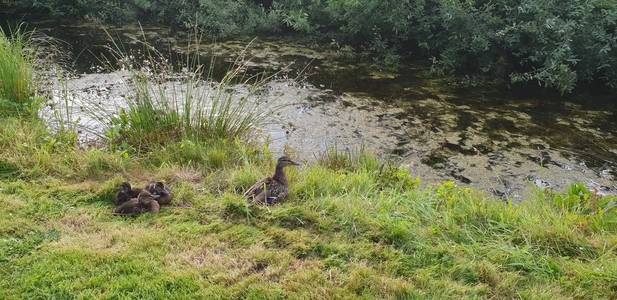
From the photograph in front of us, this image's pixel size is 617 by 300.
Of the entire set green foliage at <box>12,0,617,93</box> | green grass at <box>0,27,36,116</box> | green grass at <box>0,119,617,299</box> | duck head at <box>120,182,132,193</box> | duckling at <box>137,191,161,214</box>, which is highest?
green foliage at <box>12,0,617,93</box>

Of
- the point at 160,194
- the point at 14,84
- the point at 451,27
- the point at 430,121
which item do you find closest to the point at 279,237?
the point at 160,194

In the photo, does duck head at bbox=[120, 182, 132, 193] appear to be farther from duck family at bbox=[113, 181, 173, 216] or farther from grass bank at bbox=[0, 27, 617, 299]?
grass bank at bbox=[0, 27, 617, 299]

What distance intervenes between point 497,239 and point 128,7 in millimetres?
10634

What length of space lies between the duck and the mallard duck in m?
0.70

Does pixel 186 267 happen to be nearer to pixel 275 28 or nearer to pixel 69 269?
pixel 69 269

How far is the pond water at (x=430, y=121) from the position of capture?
582cm

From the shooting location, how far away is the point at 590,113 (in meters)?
7.79

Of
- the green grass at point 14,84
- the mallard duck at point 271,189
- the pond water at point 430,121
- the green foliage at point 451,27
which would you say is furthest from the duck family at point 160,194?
the green foliage at point 451,27

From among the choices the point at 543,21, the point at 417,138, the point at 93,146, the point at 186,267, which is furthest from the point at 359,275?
the point at 543,21

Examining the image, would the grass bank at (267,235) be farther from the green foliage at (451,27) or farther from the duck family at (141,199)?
the green foliage at (451,27)

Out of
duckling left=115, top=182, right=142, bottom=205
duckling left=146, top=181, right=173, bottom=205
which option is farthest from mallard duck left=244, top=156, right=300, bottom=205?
duckling left=115, top=182, right=142, bottom=205

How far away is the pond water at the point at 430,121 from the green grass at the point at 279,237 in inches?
47.6

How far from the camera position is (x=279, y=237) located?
3.61m

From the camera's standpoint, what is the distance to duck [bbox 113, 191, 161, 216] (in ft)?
12.6
